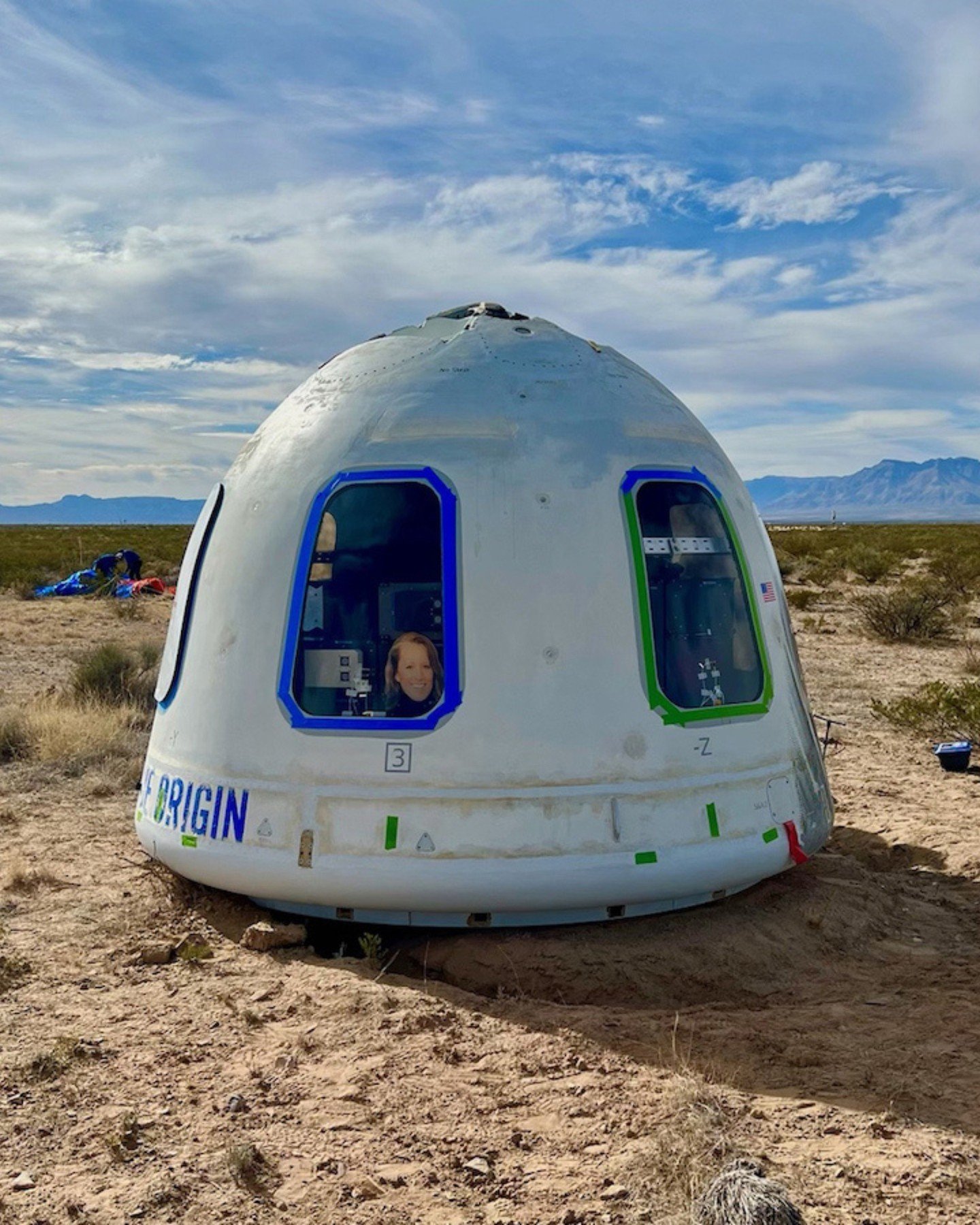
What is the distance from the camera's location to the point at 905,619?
19.1 meters

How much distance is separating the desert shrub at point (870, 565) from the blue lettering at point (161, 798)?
2604 centimetres

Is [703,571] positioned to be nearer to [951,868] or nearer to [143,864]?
[951,868]

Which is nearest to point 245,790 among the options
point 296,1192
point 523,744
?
point 523,744

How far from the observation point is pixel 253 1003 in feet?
16.8

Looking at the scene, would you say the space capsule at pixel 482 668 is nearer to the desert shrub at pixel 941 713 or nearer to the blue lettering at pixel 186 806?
the blue lettering at pixel 186 806

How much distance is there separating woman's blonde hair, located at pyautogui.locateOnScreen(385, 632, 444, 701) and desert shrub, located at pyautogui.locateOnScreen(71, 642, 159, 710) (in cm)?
783

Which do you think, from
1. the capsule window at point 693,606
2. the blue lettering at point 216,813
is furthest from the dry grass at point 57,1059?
the capsule window at point 693,606

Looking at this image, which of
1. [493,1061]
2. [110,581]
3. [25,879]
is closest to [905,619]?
[25,879]

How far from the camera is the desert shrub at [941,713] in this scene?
1130cm

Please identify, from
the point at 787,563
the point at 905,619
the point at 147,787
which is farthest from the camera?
the point at 787,563

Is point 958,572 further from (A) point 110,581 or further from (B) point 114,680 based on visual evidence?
(B) point 114,680

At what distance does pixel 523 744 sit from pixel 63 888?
10.5 ft

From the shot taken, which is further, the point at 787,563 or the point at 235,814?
the point at 787,563

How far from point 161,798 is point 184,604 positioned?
1.05m
